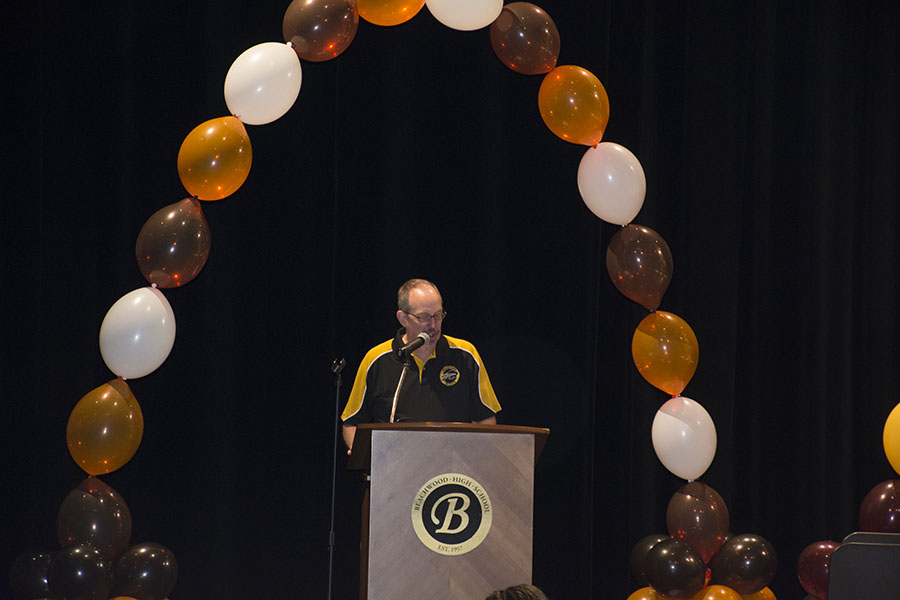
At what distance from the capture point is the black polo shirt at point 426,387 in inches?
154

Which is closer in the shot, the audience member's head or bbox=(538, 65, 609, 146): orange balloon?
the audience member's head

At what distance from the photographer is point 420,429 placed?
3.22m

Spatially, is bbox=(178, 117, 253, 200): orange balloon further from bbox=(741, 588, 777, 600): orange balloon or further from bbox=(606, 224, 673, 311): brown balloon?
bbox=(741, 588, 777, 600): orange balloon

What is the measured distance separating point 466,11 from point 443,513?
1.93 metres

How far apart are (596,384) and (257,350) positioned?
1.64 metres

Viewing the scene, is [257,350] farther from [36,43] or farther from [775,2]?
[775,2]

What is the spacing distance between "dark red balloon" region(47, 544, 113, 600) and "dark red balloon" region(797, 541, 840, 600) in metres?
2.83

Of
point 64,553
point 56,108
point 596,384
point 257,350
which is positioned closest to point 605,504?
point 596,384

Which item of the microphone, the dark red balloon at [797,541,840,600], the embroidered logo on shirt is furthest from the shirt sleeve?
the dark red balloon at [797,541,840,600]

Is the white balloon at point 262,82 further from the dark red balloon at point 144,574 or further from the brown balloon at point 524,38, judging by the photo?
the dark red balloon at point 144,574

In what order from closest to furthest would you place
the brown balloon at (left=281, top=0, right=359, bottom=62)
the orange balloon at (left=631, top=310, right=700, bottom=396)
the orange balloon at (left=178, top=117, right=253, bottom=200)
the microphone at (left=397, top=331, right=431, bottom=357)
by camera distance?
the microphone at (left=397, top=331, right=431, bottom=357)
the orange balloon at (left=178, top=117, right=253, bottom=200)
the brown balloon at (left=281, top=0, right=359, bottom=62)
the orange balloon at (left=631, top=310, right=700, bottom=396)

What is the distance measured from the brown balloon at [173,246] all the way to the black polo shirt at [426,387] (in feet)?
2.75

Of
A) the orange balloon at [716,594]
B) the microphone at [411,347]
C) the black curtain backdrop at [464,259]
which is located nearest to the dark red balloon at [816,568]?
the orange balloon at [716,594]

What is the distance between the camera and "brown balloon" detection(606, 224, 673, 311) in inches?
154
